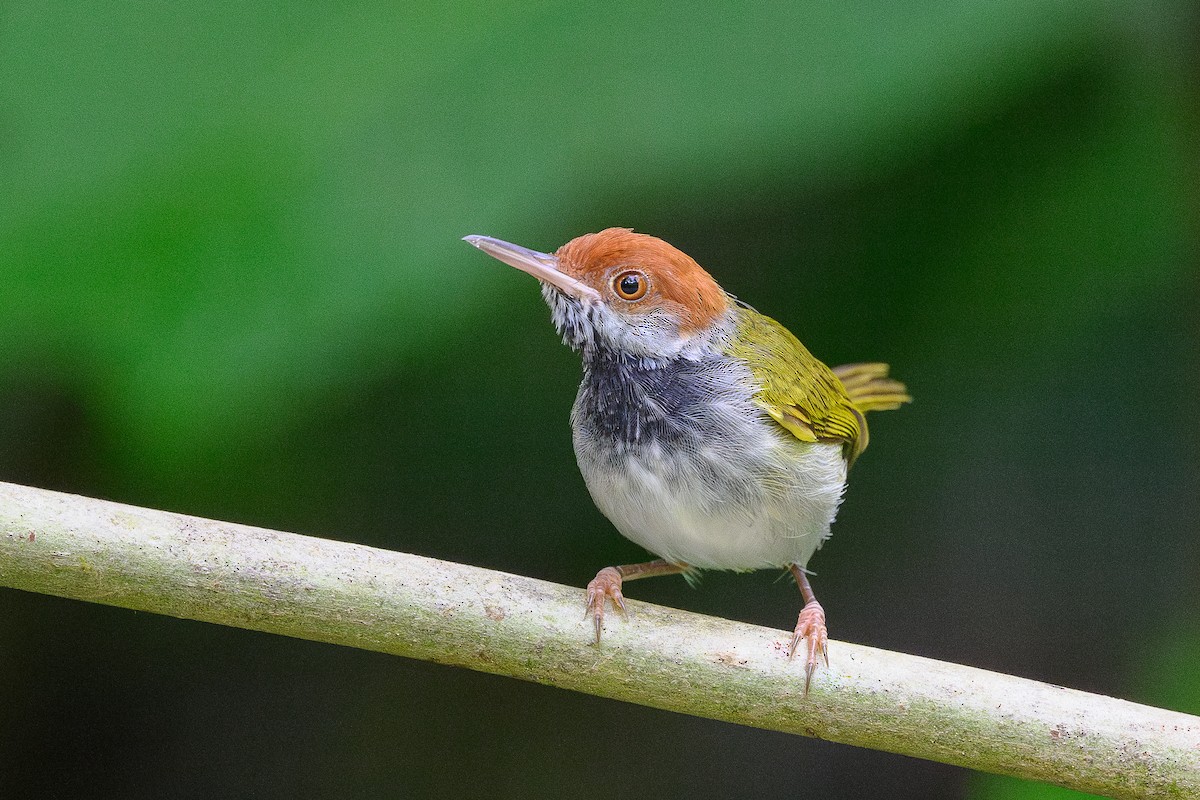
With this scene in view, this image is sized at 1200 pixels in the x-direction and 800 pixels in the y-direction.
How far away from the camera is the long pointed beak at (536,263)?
2980mm

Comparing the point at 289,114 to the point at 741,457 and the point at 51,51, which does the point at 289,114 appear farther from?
the point at 741,457

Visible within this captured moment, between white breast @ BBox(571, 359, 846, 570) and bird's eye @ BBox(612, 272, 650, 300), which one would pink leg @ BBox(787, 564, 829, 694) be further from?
bird's eye @ BBox(612, 272, 650, 300)

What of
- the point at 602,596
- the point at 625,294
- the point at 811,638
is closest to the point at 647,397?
the point at 625,294

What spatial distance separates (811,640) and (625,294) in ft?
3.35

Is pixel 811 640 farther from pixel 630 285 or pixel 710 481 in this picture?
pixel 630 285

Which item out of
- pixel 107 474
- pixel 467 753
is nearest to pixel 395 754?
pixel 467 753

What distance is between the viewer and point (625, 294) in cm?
314

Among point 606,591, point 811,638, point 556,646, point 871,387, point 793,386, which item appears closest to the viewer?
point 556,646

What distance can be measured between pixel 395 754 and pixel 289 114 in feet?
8.15

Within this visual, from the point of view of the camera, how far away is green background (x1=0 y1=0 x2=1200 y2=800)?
11.4 feet

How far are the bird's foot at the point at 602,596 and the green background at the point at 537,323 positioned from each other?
40.5 inches

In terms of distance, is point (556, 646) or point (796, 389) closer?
point (556, 646)

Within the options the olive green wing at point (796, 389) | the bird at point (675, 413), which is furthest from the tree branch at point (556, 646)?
the olive green wing at point (796, 389)

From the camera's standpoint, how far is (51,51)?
3705 mm
